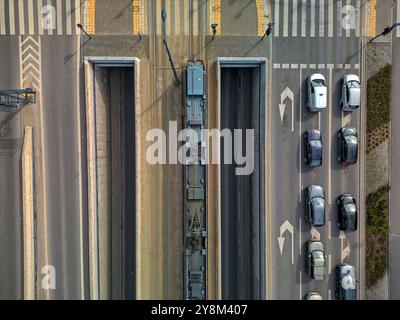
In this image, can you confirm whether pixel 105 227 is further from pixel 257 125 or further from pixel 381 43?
pixel 381 43

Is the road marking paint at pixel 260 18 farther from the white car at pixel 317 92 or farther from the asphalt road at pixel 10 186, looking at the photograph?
the asphalt road at pixel 10 186

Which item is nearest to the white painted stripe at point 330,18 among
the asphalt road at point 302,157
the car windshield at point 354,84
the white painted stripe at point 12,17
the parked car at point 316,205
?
the asphalt road at point 302,157

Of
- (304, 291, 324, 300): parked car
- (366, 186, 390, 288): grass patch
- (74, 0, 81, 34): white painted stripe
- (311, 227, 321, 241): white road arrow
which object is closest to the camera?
(74, 0, 81, 34): white painted stripe

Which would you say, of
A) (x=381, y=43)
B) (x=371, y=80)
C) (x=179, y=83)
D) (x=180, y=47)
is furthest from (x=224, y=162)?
(x=381, y=43)

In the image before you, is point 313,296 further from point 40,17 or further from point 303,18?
point 40,17

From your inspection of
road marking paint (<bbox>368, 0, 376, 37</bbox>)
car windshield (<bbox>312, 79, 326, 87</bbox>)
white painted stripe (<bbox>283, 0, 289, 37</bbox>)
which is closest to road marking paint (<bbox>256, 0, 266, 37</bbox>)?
white painted stripe (<bbox>283, 0, 289, 37</bbox>)

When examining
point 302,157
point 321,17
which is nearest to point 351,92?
point 302,157

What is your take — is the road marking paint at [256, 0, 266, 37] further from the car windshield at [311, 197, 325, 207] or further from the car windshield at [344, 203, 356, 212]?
the car windshield at [344, 203, 356, 212]
